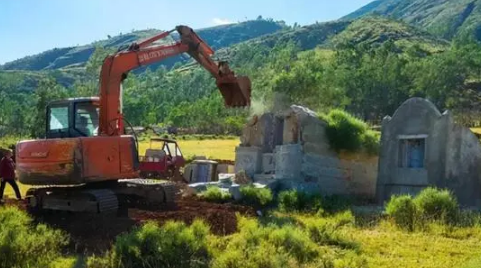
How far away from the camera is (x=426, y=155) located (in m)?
18.5

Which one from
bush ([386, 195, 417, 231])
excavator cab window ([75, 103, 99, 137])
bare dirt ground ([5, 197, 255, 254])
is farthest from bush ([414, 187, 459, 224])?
excavator cab window ([75, 103, 99, 137])

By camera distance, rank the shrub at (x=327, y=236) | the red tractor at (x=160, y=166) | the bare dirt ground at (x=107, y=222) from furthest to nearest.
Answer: the red tractor at (x=160, y=166), the bare dirt ground at (x=107, y=222), the shrub at (x=327, y=236)

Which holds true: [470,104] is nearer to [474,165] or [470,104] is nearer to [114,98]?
[474,165]

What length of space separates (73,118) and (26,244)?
230 inches

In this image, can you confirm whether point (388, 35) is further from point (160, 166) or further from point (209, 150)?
point (160, 166)

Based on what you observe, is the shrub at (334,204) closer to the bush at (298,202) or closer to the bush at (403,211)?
the bush at (298,202)

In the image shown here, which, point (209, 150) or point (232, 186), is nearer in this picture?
point (232, 186)

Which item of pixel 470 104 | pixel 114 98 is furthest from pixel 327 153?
pixel 470 104

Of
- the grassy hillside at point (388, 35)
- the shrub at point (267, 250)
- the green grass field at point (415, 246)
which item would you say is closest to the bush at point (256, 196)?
the green grass field at point (415, 246)

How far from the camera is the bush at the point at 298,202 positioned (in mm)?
17188

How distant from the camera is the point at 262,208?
698 inches

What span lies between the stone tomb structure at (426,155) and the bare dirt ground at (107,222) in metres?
5.99

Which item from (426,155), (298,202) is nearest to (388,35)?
(426,155)

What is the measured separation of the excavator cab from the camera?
1442cm
